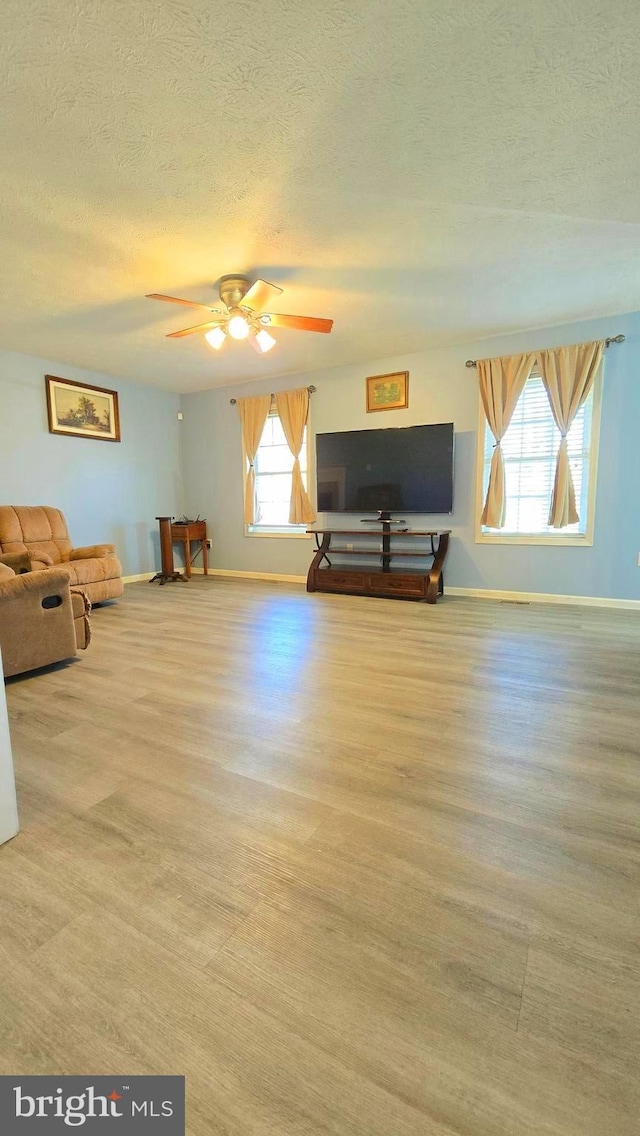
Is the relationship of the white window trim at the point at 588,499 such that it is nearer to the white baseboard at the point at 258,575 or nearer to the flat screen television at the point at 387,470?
the flat screen television at the point at 387,470

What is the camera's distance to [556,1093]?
28.8 inches

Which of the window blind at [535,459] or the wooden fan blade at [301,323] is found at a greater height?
the wooden fan blade at [301,323]

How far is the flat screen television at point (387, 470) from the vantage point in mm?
4516

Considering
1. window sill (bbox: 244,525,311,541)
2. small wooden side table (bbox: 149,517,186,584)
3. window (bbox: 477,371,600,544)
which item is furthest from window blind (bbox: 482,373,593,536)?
small wooden side table (bbox: 149,517,186,584)

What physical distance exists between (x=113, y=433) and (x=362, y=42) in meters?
4.83

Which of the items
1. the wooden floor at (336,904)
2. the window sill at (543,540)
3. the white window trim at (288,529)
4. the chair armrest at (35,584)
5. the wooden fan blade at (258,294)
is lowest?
the wooden floor at (336,904)

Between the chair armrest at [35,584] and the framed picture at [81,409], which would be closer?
the chair armrest at [35,584]

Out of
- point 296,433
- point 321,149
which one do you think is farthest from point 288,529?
point 321,149

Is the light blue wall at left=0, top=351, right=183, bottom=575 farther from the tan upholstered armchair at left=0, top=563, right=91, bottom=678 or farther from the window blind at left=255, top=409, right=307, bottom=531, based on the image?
the tan upholstered armchair at left=0, top=563, right=91, bottom=678

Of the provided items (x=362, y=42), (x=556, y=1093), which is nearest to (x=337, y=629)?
(x=556, y=1093)

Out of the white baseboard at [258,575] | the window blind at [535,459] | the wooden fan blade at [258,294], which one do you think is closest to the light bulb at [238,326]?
the wooden fan blade at [258,294]

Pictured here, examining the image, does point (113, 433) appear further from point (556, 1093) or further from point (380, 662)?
point (556, 1093)

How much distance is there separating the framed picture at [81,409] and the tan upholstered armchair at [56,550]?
1.07m

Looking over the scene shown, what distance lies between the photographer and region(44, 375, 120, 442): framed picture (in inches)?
189
